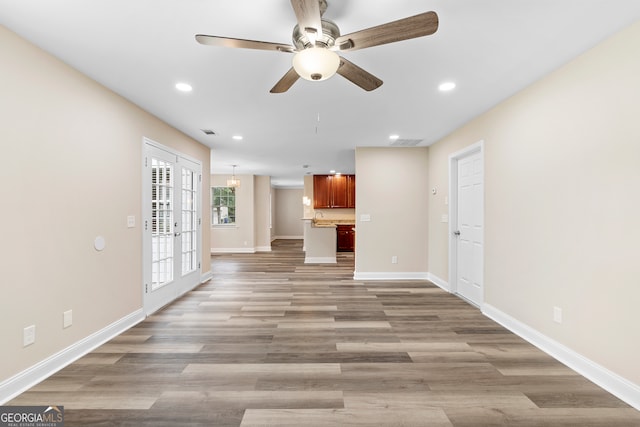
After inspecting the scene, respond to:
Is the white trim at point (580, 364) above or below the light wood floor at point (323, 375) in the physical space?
above

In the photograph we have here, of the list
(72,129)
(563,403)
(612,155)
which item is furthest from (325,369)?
(72,129)

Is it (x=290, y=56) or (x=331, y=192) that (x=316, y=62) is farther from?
(x=331, y=192)

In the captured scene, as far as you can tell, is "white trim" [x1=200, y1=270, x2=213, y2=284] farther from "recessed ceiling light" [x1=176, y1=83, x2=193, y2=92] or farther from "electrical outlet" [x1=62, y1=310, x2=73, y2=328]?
"recessed ceiling light" [x1=176, y1=83, x2=193, y2=92]

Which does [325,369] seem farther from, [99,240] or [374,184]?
[374,184]

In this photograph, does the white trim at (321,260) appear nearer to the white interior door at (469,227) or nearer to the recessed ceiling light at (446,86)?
the white interior door at (469,227)

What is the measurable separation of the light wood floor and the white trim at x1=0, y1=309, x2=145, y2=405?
0.22 feet

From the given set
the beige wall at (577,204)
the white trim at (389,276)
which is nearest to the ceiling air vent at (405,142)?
the beige wall at (577,204)

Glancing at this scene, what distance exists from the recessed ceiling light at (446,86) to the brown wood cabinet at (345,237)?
649 cm

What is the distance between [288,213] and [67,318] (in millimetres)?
10960

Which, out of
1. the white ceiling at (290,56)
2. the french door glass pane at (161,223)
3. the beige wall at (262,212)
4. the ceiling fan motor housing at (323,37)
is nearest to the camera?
the ceiling fan motor housing at (323,37)

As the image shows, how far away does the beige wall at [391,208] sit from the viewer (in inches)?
218

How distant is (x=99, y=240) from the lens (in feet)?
9.42

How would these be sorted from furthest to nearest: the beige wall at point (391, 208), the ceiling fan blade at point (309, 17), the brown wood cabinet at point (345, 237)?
the brown wood cabinet at point (345, 237)
the beige wall at point (391, 208)
the ceiling fan blade at point (309, 17)

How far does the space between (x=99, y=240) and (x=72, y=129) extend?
1042 mm
